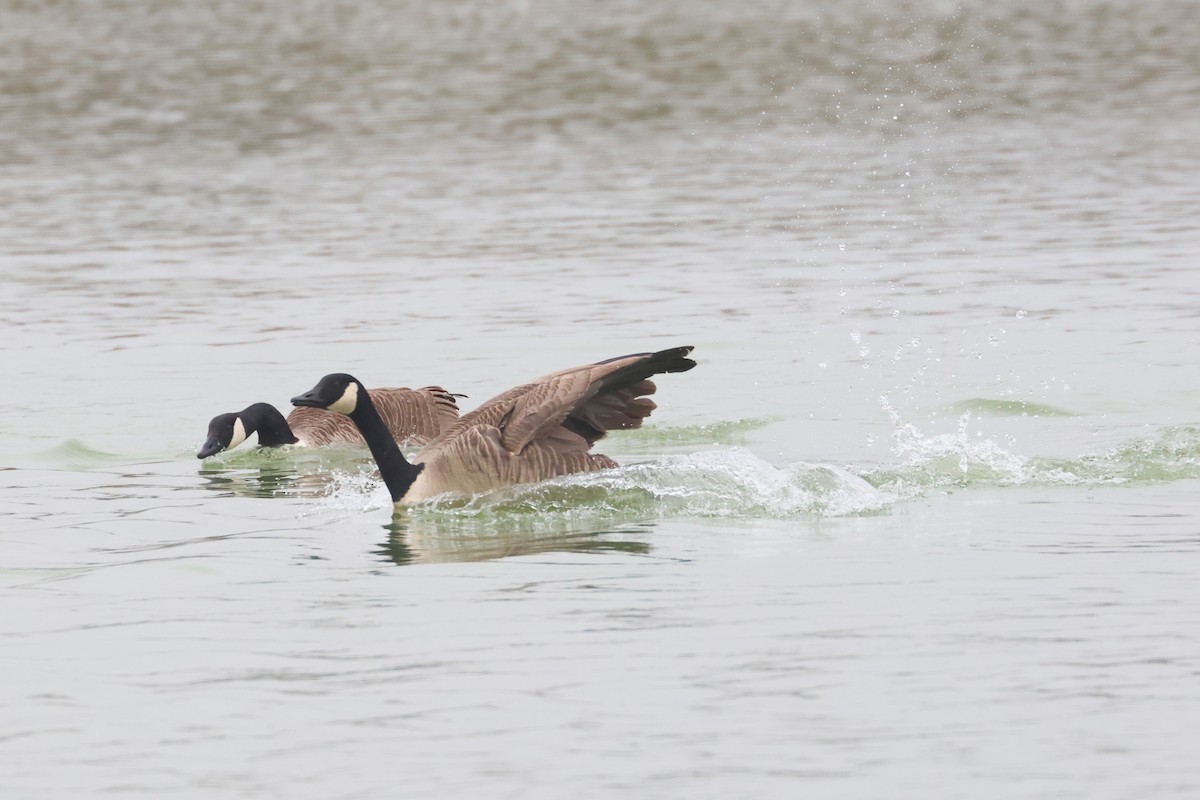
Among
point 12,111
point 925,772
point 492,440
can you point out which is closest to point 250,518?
point 492,440

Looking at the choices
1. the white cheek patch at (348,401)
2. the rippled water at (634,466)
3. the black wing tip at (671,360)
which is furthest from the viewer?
the white cheek patch at (348,401)

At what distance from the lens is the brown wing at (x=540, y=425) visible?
12.7 meters

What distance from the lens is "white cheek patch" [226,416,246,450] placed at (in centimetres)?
1525

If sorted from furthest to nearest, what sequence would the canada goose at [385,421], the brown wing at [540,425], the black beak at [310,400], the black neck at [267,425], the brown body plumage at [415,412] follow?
the black neck at [267,425]
the brown body plumage at [415,412]
the canada goose at [385,421]
the black beak at [310,400]
the brown wing at [540,425]

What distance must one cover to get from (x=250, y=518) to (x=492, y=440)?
65.1 inches

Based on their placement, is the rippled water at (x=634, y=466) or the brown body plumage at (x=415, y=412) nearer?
the rippled water at (x=634, y=466)

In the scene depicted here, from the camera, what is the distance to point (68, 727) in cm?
837

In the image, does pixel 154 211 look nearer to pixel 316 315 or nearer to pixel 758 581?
pixel 316 315

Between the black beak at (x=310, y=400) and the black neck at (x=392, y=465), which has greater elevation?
the black beak at (x=310, y=400)

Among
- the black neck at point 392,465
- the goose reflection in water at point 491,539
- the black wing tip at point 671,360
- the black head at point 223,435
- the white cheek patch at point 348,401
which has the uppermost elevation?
the black wing tip at point 671,360

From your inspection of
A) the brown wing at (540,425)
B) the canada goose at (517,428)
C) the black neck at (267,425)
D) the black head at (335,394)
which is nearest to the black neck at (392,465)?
the canada goose at (517,428)

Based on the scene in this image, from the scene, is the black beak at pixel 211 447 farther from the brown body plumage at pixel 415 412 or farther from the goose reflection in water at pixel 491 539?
the goose reflection in water at pixel 491 539

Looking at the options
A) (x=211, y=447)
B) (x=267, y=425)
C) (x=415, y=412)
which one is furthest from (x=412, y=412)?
(x=211, y=447)

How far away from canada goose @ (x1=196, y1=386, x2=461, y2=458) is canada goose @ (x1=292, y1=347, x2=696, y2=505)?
196cm
